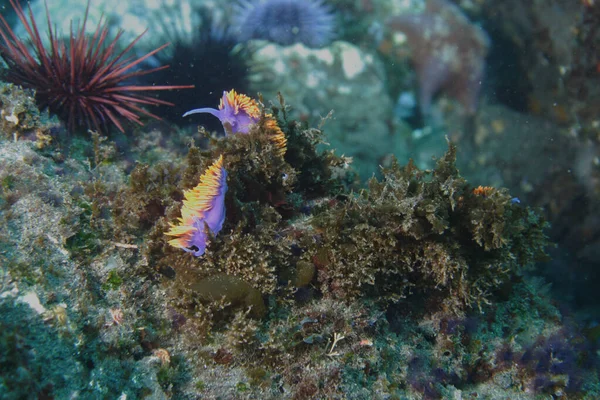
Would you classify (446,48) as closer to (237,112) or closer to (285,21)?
(285,21)

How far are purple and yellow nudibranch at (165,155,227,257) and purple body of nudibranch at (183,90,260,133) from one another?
0.60 m

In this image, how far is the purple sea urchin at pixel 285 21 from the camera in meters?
6.17

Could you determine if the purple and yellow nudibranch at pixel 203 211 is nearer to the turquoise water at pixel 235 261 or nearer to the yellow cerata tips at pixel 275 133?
the turquoise water at pixel 235 261

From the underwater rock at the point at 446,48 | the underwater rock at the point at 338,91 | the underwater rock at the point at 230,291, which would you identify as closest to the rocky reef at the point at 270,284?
the underwater rock at the point at 230,291

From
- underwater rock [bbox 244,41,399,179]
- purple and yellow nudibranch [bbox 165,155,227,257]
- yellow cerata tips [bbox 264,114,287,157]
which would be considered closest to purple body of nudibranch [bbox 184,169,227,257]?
purple and yellow nudibranch [bbox 165,155,227,257]

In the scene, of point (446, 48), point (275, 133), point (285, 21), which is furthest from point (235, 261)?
point (446, 48)

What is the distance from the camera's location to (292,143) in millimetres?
3400

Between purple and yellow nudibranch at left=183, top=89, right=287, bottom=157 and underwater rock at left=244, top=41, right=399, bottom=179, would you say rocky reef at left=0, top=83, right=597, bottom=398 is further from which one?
underwater rock at left=244, top=41, right=399, bottom=179

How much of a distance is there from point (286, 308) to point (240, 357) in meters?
0.49

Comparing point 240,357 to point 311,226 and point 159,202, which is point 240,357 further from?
point 159,202

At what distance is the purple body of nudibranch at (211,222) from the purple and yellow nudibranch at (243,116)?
0.67 meters

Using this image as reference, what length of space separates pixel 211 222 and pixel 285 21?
4.98 m

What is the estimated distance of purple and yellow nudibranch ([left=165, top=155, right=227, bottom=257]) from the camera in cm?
243

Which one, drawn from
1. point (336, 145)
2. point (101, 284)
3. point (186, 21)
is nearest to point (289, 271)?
point (101, 284)
